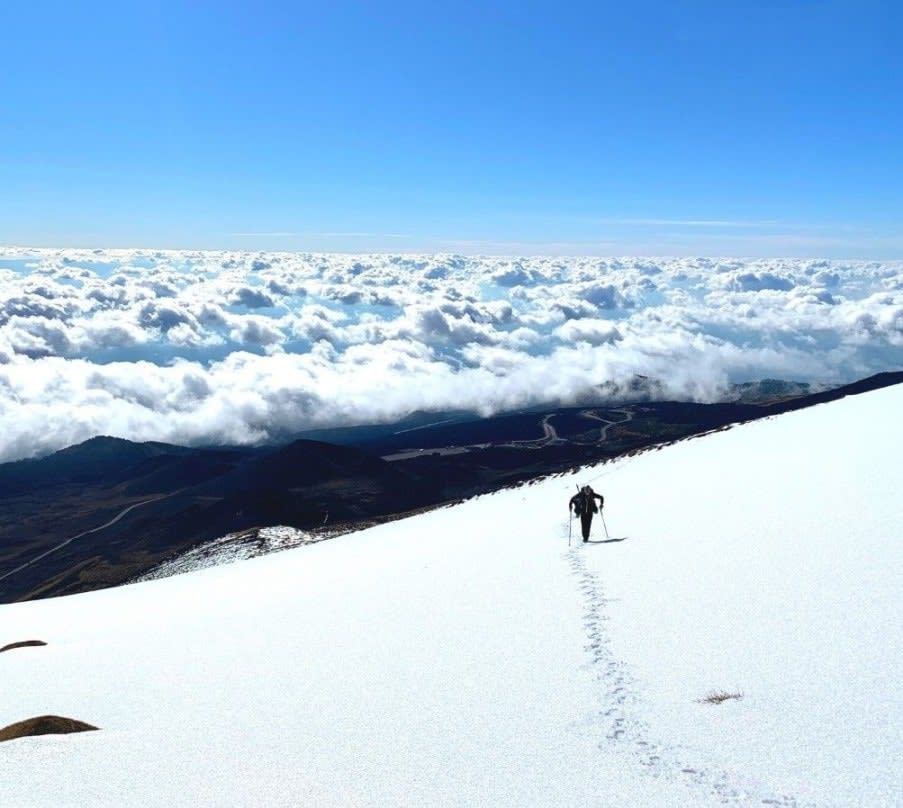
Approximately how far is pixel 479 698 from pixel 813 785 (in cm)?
444

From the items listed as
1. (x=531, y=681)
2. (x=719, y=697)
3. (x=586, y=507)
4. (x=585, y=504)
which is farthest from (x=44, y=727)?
(x=585, y=504)

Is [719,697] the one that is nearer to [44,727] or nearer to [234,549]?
[44,727]

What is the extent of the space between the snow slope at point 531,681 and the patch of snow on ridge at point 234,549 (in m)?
52.6

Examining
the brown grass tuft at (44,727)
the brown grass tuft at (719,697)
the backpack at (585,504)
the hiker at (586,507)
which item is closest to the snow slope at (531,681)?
the brown grass tuft at (719,697)

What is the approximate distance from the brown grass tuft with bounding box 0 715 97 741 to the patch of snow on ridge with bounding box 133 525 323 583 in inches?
2364

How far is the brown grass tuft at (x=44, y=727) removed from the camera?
9.02 meters

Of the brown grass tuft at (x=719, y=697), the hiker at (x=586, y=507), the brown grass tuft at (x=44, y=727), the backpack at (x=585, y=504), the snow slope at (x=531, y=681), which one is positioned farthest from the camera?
the backpack at (x=585, y=504)

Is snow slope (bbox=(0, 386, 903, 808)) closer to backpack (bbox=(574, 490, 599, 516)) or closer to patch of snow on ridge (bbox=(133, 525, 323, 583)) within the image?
backpack (bbox=(574, 490, 599, 516))

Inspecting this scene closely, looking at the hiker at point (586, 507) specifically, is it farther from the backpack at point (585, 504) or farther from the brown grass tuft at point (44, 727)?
the brown grass tuft at point (44, 727)

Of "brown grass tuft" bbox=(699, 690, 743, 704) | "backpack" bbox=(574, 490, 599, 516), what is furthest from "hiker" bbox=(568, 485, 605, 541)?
"brown grass tuft" bbox=(699, 690, 743, 704)

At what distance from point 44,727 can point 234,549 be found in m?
71.8

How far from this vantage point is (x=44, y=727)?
9148mm

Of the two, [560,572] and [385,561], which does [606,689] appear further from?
[385,561]

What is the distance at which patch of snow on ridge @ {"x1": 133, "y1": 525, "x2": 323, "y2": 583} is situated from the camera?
71.2m
